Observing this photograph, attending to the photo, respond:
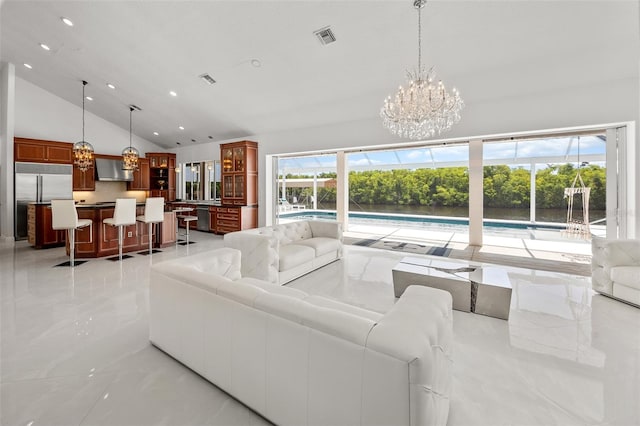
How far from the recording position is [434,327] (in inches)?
46.3

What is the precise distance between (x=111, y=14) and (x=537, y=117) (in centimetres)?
692

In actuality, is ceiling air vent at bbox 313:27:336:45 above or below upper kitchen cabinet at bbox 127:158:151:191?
above

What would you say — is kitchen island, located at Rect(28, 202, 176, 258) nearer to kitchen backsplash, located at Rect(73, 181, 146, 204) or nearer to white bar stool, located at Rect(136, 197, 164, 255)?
white bar stool, located at Rect(136, 197, 164, 255)

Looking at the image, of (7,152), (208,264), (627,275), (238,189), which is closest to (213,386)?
(208,264)

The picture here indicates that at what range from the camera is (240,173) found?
25.7 feet

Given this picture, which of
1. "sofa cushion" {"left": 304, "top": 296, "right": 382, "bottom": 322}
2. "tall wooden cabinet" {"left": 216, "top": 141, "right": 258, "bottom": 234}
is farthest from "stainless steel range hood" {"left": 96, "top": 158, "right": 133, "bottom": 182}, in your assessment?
"sofa cushion" {"left": 304, "top": 296, "right": 382, "bottom": 322}

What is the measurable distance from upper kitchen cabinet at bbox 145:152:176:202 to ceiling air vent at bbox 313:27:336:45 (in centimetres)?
772

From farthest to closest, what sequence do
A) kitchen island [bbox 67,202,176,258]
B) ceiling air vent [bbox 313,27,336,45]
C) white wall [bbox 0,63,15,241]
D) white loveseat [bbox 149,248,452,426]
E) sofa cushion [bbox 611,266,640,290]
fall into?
white wall [bbox 0,63,15,241] < kitchen island [bbox 67,202,176,258] < ceiling air vent [bbox 313,27,336,45] < sofa cushion [bbox 611,266,640,290] < white loveseat [bbox 149,248,452,426]

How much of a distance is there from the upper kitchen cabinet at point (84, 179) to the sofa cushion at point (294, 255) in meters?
7.18

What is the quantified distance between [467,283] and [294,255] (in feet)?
6.78

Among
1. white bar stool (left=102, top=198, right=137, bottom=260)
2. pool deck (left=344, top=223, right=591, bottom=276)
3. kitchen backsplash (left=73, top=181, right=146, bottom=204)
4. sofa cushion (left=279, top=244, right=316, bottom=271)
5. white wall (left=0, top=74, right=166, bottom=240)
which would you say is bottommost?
pool deck (left=344, top=223, right=591, bottom=276)

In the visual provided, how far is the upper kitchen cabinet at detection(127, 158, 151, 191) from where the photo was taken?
9234 millimetres

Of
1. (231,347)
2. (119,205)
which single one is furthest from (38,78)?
→ (231,347)

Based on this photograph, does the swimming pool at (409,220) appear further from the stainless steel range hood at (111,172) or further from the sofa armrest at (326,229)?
the stainless steel range hood at (111,172)
